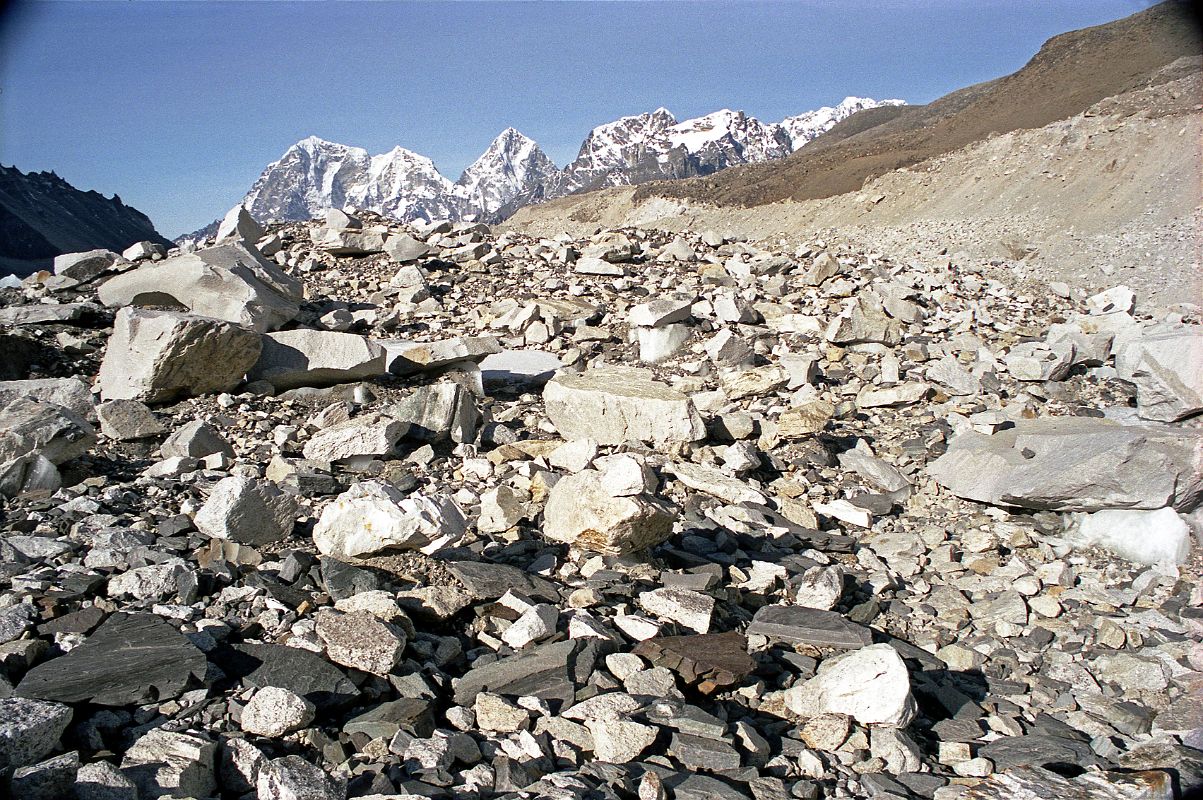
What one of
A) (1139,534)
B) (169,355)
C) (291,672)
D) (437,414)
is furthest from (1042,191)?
(291,672)

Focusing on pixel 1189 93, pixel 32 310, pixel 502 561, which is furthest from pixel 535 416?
pixel 1189 93

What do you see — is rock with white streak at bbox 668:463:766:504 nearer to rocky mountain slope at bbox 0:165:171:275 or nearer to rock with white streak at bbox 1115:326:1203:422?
rock with white streak at bbox 1115:326:1203:422

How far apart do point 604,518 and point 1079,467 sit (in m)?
3.18

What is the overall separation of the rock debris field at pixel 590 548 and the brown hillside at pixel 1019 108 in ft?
80.9

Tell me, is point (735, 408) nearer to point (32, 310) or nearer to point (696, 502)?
point (696, 502)

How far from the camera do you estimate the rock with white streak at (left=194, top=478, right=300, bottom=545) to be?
3.52m

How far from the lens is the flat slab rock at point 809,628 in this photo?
3.42 metres

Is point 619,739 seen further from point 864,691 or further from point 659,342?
point 659,342

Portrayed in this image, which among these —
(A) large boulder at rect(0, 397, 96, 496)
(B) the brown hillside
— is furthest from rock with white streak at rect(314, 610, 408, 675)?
(B) the brown hillside

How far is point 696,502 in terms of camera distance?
489 cm

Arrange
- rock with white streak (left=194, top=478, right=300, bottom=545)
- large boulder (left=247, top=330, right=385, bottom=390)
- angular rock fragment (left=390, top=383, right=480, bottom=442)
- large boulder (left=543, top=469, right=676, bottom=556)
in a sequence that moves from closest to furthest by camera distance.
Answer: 1. rock with white streak (left=194, top=478, right=300, bottom=545)
2. large boulder (left=543, top=469, right=676, bottom=556)
3. angular rock fragment (left=390, top=383, right=480, bottom=442)
4. large boulder (left=247, top=330, right=385, bottom=390)

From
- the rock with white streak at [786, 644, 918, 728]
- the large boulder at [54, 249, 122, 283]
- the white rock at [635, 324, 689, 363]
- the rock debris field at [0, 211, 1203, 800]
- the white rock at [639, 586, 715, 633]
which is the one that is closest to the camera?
the rock debris field at [0, 211, 1203, 800]

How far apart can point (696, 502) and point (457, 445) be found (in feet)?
5.95

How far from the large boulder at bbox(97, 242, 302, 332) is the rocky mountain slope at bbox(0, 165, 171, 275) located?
59621mm
